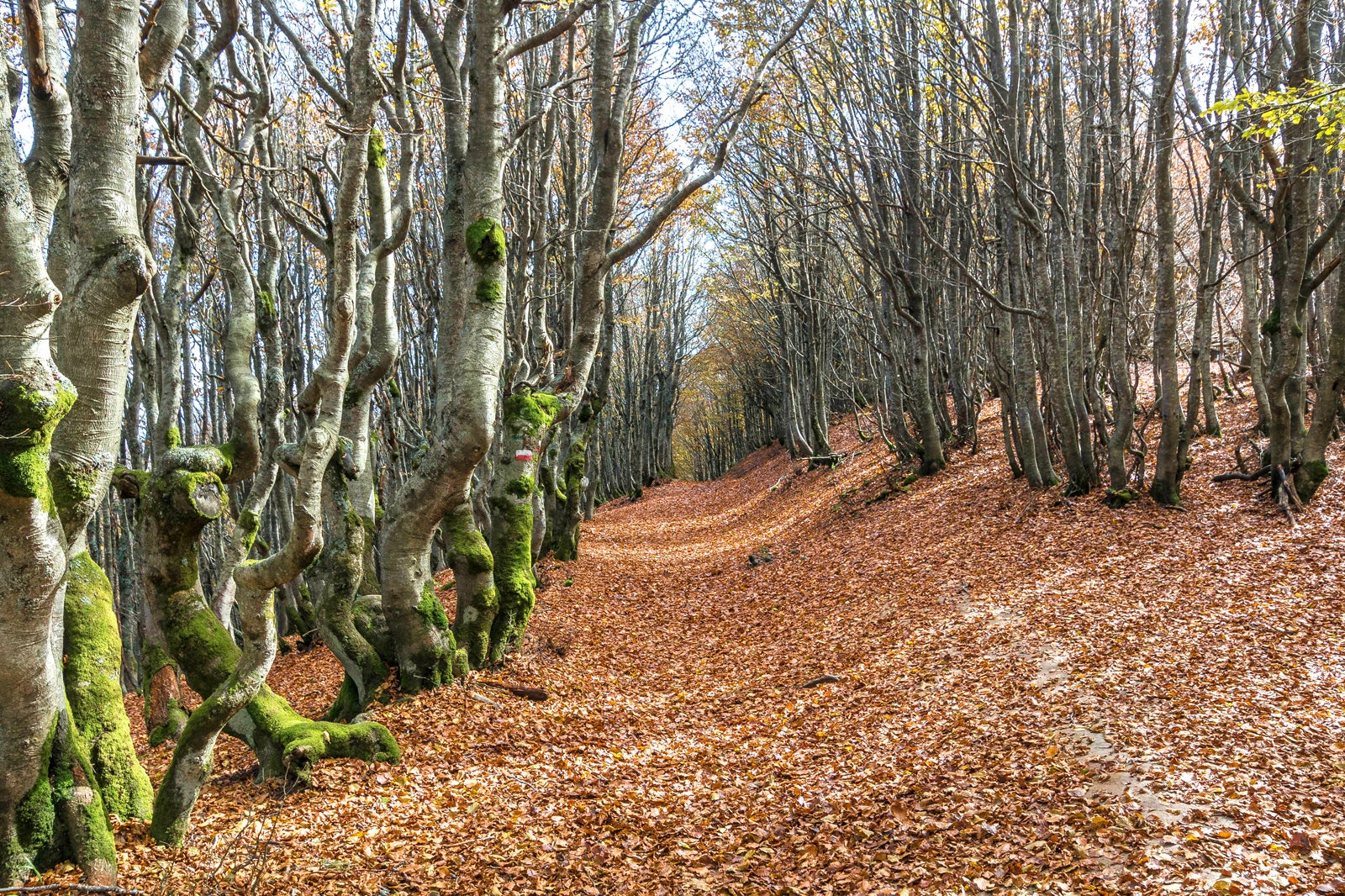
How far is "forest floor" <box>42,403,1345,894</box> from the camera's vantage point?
3721 millimetres

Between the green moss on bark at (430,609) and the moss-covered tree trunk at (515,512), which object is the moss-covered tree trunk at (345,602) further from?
the moss-covered tree trunk at (515,512)

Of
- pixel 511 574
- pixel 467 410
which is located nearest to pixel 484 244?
pixel 467 410

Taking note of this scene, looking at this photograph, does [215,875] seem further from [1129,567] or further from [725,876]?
[1129,567]

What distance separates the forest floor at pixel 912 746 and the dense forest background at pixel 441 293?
57 centimetres

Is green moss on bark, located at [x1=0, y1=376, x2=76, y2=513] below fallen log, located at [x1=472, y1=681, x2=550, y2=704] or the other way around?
the other way around

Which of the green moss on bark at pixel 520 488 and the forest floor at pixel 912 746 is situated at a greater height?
the green moss on bark at pixel 520 488

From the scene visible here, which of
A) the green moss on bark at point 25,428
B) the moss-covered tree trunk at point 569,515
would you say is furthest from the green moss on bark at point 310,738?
the moss-covered tree trunk at point 569,515

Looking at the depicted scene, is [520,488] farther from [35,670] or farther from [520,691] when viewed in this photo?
[35,670]

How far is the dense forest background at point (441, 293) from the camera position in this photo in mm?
3479

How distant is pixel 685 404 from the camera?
5759 cm

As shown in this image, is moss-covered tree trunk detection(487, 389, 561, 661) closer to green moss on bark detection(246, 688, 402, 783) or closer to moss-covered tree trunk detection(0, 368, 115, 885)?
green moss on bark detection(246, 688, 402, 783)

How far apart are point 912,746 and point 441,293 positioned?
6948mm

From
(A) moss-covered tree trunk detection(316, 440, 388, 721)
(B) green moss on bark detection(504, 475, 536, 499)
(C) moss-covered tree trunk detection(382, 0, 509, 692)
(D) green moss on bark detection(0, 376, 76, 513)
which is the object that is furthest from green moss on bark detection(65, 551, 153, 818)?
(B) green moss on bark detection(504, 475, 536, 499)

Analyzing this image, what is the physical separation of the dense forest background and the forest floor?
574mm
